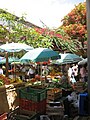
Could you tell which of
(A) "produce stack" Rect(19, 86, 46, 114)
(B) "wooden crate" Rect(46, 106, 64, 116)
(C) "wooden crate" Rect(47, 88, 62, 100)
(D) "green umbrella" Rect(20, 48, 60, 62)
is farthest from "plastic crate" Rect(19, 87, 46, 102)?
(D) "green umbrella" Rect(20, 48, 60, 62)

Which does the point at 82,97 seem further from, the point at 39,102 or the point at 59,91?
the point at 59,91

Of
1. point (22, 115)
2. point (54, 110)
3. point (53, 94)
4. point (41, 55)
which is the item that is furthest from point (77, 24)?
point (22, 115)

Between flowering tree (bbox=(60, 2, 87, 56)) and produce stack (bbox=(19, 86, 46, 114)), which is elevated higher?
flowering tree (bbox=(60, 2, 87, 56))

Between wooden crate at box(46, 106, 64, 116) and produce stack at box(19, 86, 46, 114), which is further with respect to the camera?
wooden crate at box(46, 106, 64, 116)

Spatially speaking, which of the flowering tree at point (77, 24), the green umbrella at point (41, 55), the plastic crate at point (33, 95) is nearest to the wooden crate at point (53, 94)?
the plastic crate at point (33, 95)

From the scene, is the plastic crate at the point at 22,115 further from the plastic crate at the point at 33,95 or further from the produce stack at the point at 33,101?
the plastic crate at the point at 33,95

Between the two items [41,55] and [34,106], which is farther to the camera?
[41,55]

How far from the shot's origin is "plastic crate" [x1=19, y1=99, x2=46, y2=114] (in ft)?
18.3

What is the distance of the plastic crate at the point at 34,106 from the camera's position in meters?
5.57

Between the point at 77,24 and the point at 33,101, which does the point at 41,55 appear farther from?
the point at 77,24

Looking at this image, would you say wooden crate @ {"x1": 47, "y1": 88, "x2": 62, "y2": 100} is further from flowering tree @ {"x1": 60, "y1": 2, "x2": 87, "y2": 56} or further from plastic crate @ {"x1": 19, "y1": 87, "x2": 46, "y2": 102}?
flowering tree @ {"x1": 60, "y1": 2, "x2": 87, "y2": 56}

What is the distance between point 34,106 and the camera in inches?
219

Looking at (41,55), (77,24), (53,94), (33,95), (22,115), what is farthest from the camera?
(77,24)

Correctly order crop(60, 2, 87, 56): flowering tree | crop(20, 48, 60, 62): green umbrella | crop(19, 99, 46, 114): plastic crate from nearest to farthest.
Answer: crop(19, 99, 46, 114): plastic crate, crop(20, 48, 60, 62): green umbrella, crop(60, 2, 87, 56): flowering tree
